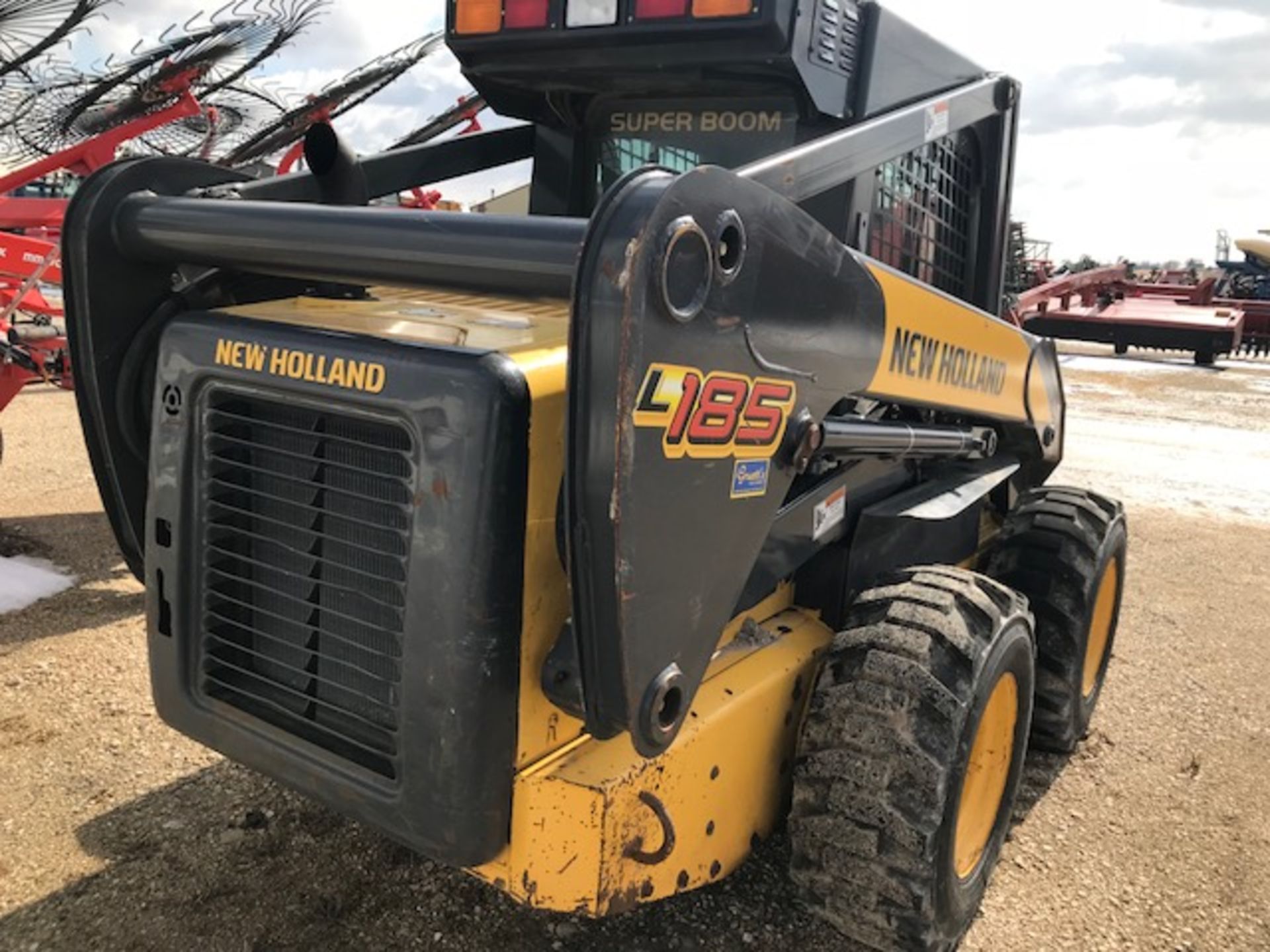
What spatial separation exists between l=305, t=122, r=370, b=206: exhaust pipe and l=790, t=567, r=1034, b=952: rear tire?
5.17 ft

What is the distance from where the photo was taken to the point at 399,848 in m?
2.88

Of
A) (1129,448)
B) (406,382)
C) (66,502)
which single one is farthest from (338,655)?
(1129,448)

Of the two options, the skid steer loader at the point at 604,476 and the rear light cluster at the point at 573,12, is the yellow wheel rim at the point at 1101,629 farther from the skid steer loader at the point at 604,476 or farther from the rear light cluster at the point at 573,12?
the rear light cluster at the point at 573,12

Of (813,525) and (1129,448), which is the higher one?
(813,525)

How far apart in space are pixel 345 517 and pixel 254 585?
339mm

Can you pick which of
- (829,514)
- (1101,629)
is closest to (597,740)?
(829,514)

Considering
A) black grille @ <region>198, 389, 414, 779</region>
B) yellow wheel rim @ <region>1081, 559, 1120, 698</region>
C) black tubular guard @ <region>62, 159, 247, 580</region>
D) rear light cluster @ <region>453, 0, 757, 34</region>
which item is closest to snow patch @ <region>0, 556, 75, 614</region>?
black tubular guard @ <region>62, 159, 247, 580</region>

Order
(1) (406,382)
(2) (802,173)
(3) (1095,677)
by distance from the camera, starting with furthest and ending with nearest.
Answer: (3) (1095,677), (2) (802,173), (1) (406,382)

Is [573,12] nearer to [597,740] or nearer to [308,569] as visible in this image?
[308,569]

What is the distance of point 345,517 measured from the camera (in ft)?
6.61

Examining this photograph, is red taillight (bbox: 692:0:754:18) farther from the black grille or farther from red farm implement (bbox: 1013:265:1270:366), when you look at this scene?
red farm implement (bbox: 1013:265:1270:366)

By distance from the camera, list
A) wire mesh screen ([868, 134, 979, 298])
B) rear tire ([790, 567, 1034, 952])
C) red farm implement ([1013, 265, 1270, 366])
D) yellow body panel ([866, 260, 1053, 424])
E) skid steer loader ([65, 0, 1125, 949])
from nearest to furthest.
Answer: skid steer loader ([65, 0, 1125, 949])
rear tire ([790, 567, 1034, 952])
yellow body panel ([866, 260, 1053, 424])
wire mesh screen ([868, 134, 979, 298])
red farm implement ([1013, 265, 1270, 366])

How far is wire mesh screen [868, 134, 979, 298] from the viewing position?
9.66ft

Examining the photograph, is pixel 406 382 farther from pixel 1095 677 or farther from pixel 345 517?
pixel 1095 677
